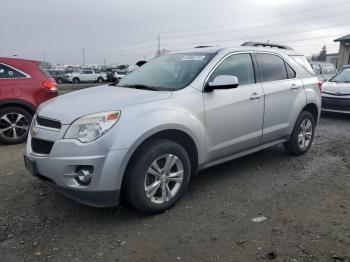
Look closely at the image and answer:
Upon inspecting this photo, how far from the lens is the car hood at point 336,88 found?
966cm

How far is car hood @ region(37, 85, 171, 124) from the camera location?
140 inches

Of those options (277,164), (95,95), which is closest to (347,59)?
(277,164)

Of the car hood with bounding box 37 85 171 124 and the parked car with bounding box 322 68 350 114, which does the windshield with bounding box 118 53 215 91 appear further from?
Answer: the parked car with bounding box 322 68 350 114

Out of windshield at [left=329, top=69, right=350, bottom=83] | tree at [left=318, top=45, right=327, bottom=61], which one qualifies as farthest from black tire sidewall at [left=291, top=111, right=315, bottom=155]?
tree at [left=318, top=45, right=327, bottom=61]

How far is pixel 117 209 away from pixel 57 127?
3.62ft

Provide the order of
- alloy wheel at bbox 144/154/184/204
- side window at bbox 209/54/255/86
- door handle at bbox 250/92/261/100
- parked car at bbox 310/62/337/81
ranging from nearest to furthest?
alloy wheel at bbox 144/154/184/204, side window at bbox 209/54/255/86, door handle at bbox 250/92/261/100, parked car at bbox 310/62/337/81

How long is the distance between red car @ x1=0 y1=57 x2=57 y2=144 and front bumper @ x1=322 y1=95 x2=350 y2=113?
7.23 metres

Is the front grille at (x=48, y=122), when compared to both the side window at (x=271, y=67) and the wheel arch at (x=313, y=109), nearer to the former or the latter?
the side window at (x=271, y=67)

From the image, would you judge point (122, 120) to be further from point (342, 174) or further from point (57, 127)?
point (342, 174)

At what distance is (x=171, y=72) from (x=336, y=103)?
6804 millimetres

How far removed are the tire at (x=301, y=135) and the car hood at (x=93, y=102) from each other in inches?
103

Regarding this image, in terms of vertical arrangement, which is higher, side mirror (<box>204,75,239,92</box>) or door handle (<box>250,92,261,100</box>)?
side mirror (<box>204,75,239,92</box>)

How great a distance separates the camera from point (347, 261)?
2986 millimetres

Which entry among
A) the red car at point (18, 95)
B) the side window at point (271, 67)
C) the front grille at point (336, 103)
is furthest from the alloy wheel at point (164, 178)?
the front grille at point (336, 103)
